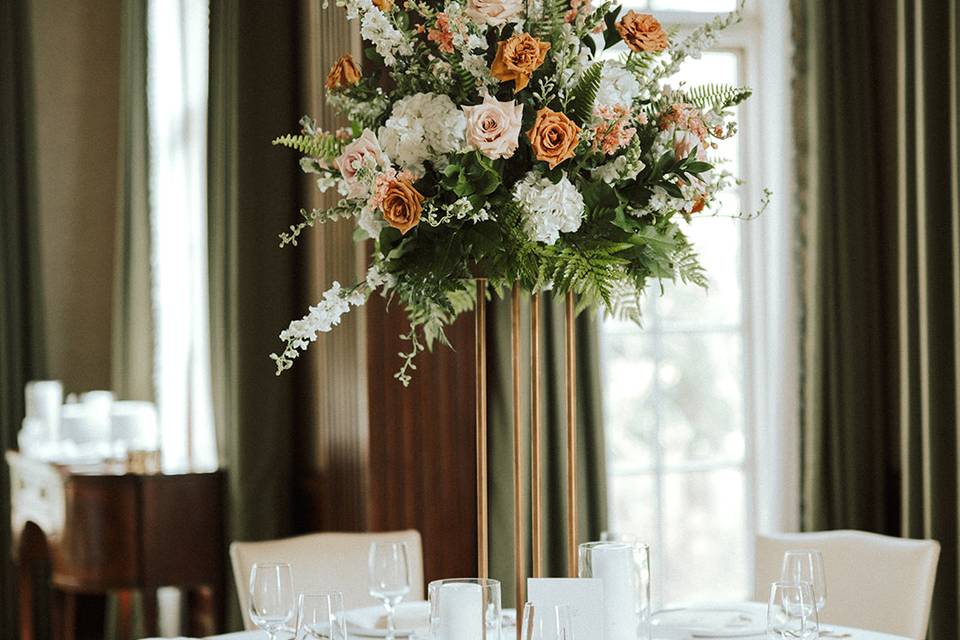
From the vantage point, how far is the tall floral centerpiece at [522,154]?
2.07 metres

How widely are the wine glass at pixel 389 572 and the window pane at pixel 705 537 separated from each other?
7.27 feet

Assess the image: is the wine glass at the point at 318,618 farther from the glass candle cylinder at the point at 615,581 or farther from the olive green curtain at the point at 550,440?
the olive green curtain at the point at 550,440

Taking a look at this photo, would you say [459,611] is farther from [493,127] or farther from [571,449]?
[493,127]

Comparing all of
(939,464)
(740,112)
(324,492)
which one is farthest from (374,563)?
(740,112)

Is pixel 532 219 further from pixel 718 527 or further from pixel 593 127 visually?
pixel 718 527

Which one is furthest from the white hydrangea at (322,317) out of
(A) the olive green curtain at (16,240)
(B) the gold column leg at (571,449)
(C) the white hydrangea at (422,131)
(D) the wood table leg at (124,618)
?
(A) the olive green curtain at (16,240)

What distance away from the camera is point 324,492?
4207 mm

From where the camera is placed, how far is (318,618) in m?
2.06

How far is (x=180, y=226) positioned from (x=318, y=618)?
3.63m

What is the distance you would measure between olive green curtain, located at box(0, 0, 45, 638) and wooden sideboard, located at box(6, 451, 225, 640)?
3.98 ft

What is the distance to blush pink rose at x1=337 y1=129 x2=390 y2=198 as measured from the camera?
213 cm

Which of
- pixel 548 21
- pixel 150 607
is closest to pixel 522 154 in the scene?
pixel 548 21

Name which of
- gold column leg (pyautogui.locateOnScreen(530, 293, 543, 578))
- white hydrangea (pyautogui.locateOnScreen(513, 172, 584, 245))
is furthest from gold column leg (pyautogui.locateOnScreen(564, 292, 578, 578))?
white hydrangea (pyautogui.locateOnScreen(513, 172, 584, 245))

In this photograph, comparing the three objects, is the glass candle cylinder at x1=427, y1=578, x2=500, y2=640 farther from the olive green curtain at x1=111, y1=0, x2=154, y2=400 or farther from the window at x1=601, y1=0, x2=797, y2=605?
the olive green curtain at x1=111, y1=0, x2=154, y2=400
